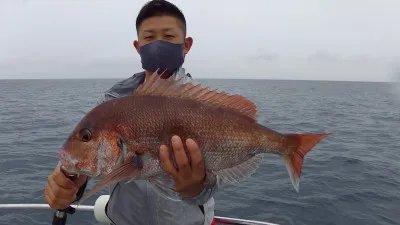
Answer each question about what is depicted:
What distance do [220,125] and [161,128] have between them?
457 mm

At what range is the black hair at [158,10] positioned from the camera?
338 centimetres

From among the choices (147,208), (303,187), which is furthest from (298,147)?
(303,187)

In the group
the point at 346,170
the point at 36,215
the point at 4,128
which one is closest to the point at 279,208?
the point at 346,170

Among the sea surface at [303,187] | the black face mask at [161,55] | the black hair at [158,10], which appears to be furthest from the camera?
the sea surface at [303,187]

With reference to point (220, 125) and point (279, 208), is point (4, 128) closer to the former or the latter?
point (279, 208)

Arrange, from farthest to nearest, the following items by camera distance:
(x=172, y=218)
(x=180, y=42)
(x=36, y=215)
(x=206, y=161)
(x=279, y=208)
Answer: (x=279, y=208), (x=36, y=215), (x=180, y=42), (x=172, y=218), (x=206, y=161)

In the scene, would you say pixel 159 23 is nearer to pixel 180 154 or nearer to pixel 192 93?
pixel 192 93

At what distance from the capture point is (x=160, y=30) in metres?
3.37

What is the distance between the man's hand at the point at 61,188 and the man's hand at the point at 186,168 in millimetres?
792

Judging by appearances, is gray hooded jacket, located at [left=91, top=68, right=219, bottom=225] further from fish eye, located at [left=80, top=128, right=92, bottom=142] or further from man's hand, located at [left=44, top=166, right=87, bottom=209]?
fish eye, located at [left=80, top=128, right=92, bottom=142]

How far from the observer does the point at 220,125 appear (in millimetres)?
2545

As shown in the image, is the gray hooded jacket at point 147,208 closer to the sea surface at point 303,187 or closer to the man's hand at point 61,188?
the man's hand at point 61,188

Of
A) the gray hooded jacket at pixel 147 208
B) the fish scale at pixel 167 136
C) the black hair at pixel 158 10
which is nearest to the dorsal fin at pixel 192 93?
the fish scale at pixel 167 136

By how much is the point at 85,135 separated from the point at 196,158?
82 centimetres
